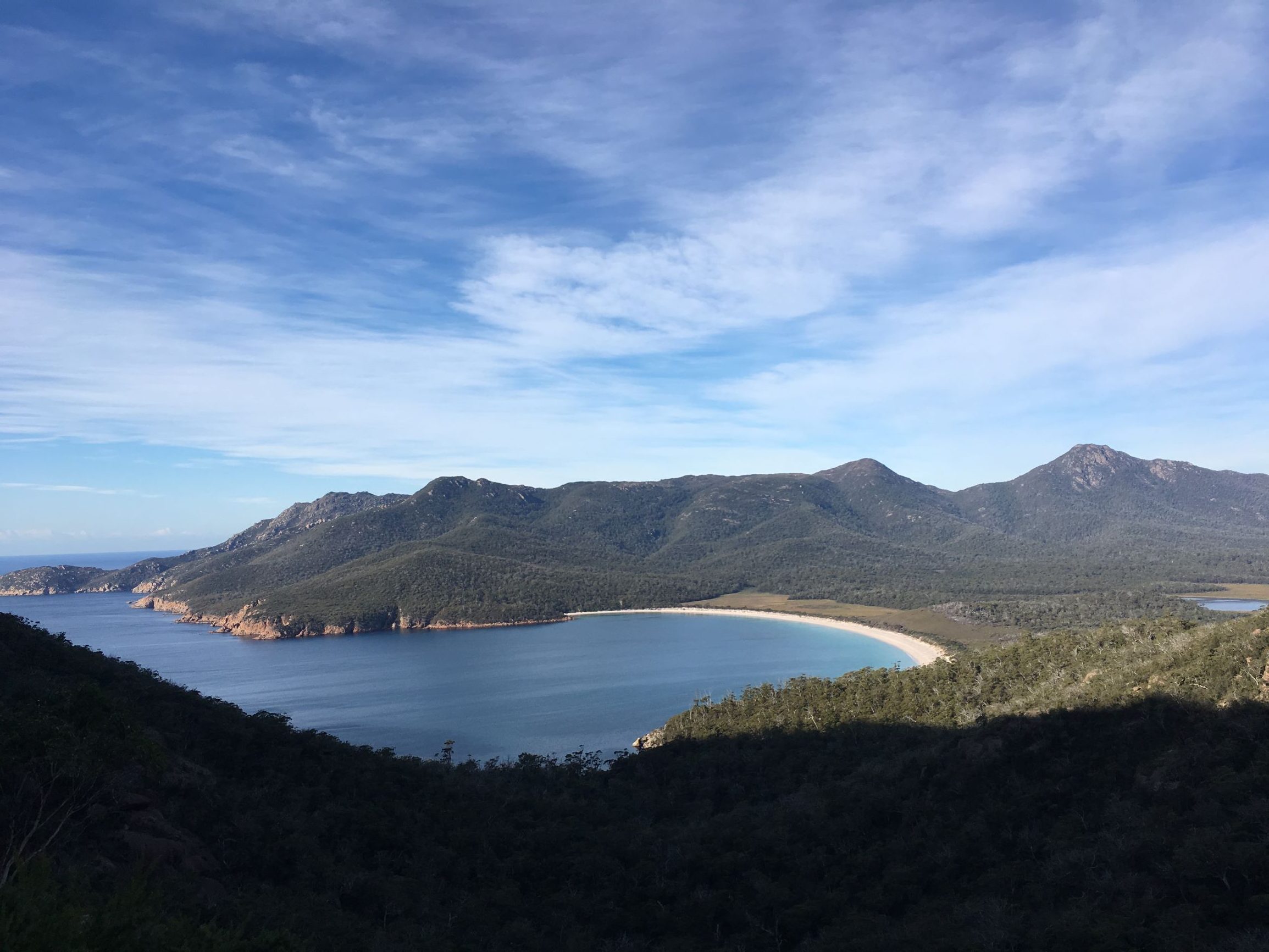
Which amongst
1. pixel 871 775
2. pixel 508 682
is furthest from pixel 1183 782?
pixel 508 682

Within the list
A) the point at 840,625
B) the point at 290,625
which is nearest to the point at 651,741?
the point at 840,625

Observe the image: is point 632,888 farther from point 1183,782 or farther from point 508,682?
point 508,682

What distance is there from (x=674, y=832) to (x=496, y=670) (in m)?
72.0

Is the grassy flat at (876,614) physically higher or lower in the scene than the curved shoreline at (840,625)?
higher

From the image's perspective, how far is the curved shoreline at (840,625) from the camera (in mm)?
99125

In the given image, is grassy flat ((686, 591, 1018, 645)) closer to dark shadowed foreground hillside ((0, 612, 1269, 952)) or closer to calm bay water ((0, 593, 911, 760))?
calm bay water ((0, 593, 911, 760))

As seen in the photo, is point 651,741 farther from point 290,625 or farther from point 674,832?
point 290,625

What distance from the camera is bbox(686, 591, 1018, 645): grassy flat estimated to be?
106m

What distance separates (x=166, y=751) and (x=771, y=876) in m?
20.6

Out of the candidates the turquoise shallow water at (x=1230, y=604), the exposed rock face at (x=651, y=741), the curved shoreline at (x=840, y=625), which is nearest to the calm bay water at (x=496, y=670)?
the exposed rock face at (x=651, y=741)

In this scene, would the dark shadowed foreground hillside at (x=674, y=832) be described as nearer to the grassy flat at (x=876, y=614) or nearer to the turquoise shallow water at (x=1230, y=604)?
the grassy flat at (x=876, y=614)

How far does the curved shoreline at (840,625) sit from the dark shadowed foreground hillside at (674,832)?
5119cm

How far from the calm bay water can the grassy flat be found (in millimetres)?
8877

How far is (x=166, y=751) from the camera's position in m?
25.1
